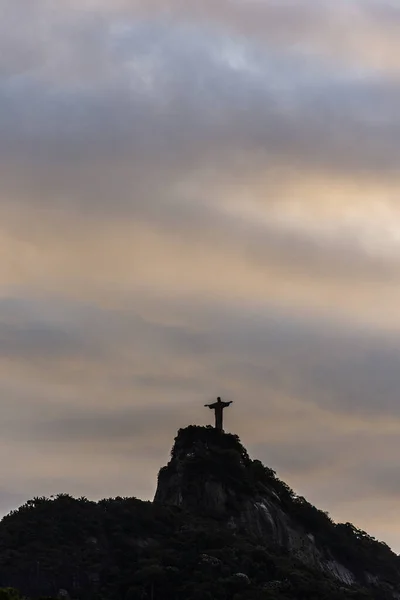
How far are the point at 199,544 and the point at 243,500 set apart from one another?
1634 cm

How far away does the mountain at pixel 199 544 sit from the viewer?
115 meters

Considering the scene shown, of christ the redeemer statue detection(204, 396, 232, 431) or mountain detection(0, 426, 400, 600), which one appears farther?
christ the redeemer statue detection(204, 396, 232, 431)

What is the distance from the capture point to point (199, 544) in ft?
406

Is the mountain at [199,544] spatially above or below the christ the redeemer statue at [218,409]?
below

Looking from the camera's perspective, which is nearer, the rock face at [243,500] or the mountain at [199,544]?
the mountain at [199,544]

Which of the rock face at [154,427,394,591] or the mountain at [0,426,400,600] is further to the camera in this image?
the rock face at [154,427,394,591]

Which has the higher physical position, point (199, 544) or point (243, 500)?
point (243, 500)

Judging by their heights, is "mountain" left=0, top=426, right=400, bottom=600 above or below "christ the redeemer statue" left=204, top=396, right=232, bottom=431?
below

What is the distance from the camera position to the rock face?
138 metres

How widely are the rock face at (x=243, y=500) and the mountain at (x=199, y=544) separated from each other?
147 mm

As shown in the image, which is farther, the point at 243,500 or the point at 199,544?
the point at 243,500

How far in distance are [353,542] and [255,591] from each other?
37790 millimetres

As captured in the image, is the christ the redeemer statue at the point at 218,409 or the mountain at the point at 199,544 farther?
the christ the redeemer statue at the point at 218,409

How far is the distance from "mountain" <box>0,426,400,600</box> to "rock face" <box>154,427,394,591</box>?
0.48ft
